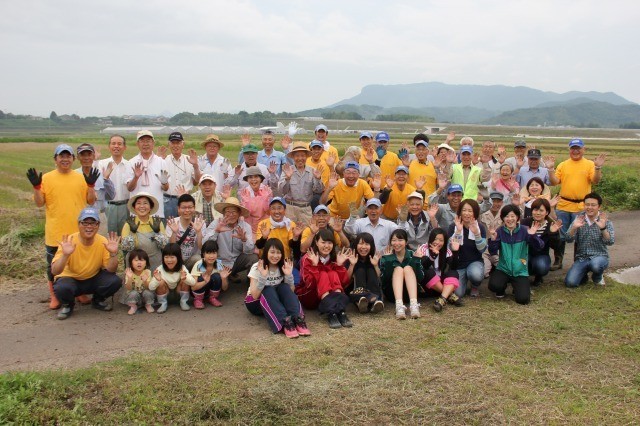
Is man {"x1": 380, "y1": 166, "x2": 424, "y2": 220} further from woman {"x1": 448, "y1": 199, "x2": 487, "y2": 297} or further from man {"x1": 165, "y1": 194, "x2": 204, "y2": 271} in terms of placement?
man {"x1": 165, "y1": 194, "x2": 204, "y2": 271}

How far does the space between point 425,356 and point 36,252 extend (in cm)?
757

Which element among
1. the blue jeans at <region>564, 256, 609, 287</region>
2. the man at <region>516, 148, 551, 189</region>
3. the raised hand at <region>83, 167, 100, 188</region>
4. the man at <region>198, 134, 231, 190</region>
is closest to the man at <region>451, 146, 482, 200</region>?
the man at <region>516, 148, 551, 189</region>

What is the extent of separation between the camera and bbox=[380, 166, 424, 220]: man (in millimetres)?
8367

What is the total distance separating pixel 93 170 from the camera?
7.18m

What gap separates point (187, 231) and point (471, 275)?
435cm

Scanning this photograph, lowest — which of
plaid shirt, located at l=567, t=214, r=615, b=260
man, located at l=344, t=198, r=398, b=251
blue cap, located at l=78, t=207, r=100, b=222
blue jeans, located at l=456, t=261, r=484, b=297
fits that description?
blue jeans, located at l=456, t=261, r=484, b=297

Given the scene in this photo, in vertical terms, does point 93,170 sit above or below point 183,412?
above

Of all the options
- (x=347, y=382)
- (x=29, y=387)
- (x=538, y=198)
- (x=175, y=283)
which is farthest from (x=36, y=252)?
(x=538, y=198)

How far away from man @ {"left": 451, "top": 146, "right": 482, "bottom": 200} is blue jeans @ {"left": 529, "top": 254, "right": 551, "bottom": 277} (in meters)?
1.63

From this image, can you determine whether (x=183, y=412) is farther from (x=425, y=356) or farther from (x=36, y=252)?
(x=36, y=252)

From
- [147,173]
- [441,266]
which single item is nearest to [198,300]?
[147,173]

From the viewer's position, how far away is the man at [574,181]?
8.86 meters

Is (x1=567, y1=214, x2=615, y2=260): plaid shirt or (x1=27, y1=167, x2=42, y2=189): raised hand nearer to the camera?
(x1=27, y1=167, x2=42, y2=189): raised hand

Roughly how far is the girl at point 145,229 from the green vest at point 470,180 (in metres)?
5.26
